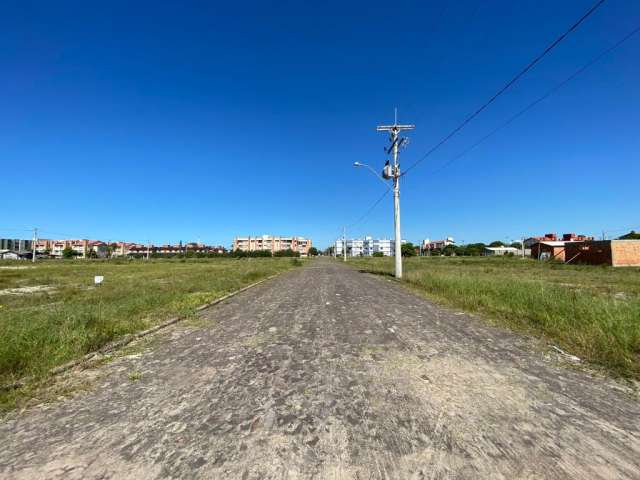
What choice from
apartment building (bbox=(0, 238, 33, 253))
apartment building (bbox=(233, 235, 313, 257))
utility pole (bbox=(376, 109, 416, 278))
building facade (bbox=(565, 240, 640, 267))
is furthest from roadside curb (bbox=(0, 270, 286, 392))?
apartment building (bbox=(0, 238, 33, 253))

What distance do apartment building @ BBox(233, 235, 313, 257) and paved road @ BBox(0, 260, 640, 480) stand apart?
179m

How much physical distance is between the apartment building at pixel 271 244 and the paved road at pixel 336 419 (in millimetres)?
178800

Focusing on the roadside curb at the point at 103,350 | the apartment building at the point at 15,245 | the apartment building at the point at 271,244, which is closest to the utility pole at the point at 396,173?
the roadside curb at the point at 103,350

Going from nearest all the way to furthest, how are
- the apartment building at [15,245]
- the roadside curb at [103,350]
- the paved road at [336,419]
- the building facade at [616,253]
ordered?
1. the paved road at [336,419]
2. the roadside curb at [103,350]
3. the building facade at [616,253]
4. the apartment building at [15,245]

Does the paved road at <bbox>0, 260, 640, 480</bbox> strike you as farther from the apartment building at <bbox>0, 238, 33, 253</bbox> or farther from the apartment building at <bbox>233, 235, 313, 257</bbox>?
the apartment building at <bbox>0, 238, 33, 253</bbox>

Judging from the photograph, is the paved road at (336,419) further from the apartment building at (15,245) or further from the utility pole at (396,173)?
the apartment building at (15,245)

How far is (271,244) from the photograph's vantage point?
185375 mm

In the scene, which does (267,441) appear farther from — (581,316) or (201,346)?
(581,316)

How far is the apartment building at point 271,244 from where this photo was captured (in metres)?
185

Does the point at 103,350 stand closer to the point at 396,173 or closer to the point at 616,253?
the point at 396,173

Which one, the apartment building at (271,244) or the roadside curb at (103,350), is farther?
the apartment building at (271,244)

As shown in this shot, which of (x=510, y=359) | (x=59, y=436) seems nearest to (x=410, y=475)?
(x=59, y=436)

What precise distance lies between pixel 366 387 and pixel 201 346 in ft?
11.1

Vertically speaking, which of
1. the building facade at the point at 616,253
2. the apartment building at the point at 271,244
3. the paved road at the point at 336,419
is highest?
the apartment building at the point at 271,244
